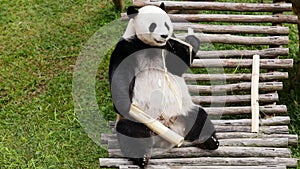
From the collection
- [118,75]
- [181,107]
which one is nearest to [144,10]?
[118,75]

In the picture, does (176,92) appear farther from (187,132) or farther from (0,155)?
(0,155)

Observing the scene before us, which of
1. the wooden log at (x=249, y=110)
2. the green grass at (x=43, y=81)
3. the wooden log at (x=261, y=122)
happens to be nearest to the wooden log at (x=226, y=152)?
the wooden log at (x=261, y=122)

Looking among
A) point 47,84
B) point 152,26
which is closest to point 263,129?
point 152,26

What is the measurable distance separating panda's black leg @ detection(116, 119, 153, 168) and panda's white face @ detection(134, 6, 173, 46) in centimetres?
44

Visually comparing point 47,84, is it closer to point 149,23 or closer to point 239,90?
point 239,90

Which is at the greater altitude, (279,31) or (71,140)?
(279,31)

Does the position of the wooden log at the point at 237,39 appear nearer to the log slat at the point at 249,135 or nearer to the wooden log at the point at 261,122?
the wooden log at the point at 261,122

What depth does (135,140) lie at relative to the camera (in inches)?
111

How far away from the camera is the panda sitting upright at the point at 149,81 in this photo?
2.74 meters

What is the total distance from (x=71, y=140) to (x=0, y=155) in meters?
0.45

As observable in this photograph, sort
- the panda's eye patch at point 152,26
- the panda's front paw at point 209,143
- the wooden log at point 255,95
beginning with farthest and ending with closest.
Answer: the wooden log at point 255,95 → the panda's front paw at point 209,143 → the panda's eye patch at point 152,26

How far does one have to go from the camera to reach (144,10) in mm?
2773

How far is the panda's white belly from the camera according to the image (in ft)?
9.23

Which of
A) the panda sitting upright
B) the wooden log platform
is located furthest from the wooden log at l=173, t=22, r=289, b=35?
the panda sitting upright
